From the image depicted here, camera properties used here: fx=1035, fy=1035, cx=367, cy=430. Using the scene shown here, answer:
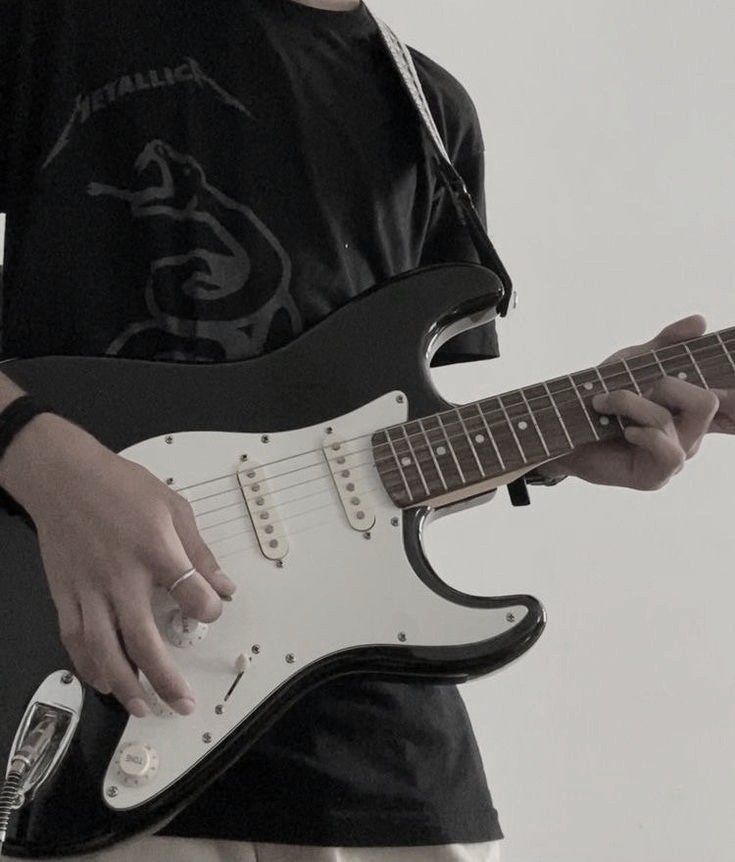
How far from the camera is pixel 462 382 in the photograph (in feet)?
4.28

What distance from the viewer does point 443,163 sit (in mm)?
894

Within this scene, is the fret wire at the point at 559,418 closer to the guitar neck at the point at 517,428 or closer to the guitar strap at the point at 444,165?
the guitar neck at the point at 517,428

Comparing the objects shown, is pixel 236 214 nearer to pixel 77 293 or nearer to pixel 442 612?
pixel 77 293

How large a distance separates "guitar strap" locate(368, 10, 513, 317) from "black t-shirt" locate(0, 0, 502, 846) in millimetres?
24

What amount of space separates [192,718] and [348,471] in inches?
7.6

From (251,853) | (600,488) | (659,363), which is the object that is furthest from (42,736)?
(600,488)

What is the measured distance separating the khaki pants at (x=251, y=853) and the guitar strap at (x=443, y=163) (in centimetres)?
45

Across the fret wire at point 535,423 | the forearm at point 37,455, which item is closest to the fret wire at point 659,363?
the fret wire at point 535,423

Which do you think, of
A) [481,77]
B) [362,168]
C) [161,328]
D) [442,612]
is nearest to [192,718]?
[442,612]

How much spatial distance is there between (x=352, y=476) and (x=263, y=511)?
0.07 meters

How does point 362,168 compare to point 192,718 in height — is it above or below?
above

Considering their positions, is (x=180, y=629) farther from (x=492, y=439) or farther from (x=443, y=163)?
(x=443, y=163)

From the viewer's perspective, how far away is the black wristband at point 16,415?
1.95 ft

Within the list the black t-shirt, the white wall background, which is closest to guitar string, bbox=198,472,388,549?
the black t-shirt
